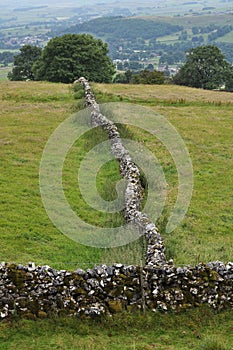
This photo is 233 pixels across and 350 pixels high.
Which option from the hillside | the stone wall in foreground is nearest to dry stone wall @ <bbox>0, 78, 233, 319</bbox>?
the stone wall in foreground

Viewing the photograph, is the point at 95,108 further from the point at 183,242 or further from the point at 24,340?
the point at 24,340

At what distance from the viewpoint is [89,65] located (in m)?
51.0

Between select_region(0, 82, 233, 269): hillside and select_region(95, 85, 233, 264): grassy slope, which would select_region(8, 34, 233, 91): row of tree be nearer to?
select_region(95, 85, 233, 264): grassy slope

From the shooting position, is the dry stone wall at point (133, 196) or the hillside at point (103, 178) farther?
the hillside at point (103, 178)

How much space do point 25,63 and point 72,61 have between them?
56.7 ft

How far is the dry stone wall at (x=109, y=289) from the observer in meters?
9.41

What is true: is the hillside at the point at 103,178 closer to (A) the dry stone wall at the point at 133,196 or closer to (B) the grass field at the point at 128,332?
(A) the dry stone wall at the point at 133,196

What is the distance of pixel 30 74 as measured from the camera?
209ft

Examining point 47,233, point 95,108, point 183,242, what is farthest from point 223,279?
point 95,108

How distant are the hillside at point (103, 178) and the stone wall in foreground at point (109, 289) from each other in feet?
5.38

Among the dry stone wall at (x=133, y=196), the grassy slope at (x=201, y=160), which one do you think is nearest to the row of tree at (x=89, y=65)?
the grassy slope at (x=201, y=160)

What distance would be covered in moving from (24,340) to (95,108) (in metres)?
20.5

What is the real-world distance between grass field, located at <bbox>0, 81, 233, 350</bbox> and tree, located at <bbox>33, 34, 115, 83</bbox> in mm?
16073

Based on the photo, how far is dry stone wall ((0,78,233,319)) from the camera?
941cm
